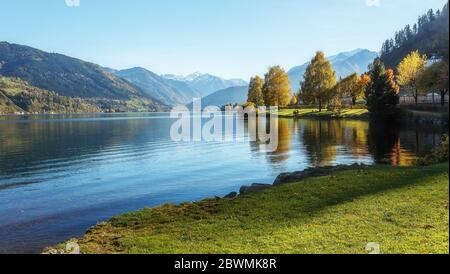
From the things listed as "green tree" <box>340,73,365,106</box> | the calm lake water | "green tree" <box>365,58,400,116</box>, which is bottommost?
the calm lake water

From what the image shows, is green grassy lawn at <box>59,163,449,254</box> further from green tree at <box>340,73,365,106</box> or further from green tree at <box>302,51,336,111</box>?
green tree at <box>340,73,365,106</box>

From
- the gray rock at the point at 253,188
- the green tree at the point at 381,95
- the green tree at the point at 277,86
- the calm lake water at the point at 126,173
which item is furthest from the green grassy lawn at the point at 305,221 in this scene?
the green tree at the point at 277,86

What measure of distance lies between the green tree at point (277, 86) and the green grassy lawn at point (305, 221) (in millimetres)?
145075

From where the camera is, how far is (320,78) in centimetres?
14938

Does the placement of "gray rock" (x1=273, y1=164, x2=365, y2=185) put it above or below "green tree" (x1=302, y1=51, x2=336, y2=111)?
below

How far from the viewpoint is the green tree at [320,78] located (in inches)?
5846

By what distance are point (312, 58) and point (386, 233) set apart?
142m

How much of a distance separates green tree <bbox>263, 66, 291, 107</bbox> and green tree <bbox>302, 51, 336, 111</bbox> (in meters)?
19.7

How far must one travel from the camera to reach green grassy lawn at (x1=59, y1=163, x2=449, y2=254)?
15.3 m

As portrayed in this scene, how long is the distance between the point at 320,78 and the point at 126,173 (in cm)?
11807

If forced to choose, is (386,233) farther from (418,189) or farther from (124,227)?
(124,227)

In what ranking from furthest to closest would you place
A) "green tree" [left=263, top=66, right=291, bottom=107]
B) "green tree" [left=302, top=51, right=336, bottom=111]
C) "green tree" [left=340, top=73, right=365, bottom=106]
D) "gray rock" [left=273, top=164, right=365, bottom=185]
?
"green tree" [left=263, top=66, right=291, bottom=107]
"green tree" [left=340, top=73, right=365, bottom=106]
"green tree" [left=302, top=51, right=336, bottom=111]
"gray rock" [left=273, top=164, right=365, bottom=185]

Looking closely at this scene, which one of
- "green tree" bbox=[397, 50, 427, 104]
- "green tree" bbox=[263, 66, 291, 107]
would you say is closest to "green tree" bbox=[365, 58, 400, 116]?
"green tree" bbox=[397, 50, 427, 104]

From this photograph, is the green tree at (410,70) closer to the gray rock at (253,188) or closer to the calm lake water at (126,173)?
the calm lake water at (126,173)
